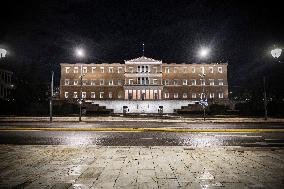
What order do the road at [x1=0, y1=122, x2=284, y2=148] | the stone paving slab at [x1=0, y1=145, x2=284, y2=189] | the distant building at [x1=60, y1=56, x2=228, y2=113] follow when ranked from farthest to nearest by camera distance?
the distant building at [x1=60, y1=56, x2=228, y2=113], the road at [x1=0, y1=122, x2=284, y2=148], the stone paving slab at [x1=0, y1=145, x2=284, y2=189]

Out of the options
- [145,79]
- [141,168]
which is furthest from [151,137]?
[145,79]

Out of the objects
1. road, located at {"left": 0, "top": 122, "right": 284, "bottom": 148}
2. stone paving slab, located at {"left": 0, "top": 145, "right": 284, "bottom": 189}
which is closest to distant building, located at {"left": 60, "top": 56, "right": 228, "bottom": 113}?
road, located at {"left": 0, "top": 122, "right": 284, "bottom": 148}

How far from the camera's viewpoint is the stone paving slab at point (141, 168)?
4.54 m

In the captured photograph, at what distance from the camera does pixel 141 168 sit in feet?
18.7

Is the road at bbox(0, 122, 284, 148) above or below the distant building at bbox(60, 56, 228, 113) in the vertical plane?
below

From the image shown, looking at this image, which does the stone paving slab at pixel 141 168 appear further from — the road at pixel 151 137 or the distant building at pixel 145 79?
the distant building at pixel 145 79

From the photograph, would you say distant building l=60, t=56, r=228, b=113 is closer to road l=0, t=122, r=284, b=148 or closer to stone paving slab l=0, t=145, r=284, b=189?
road l=0, t=122, r=284, b=148

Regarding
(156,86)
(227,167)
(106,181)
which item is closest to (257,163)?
(227,167)

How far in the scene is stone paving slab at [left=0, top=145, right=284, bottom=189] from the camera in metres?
4.54

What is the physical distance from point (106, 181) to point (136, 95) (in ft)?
229

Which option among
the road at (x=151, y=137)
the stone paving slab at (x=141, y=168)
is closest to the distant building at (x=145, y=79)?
the road at (x=151, y=137)

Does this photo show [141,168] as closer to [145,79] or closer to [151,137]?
[151,137]

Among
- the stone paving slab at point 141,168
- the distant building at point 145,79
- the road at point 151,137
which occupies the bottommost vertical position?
the road at point 151,137

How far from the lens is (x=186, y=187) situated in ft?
14.2
